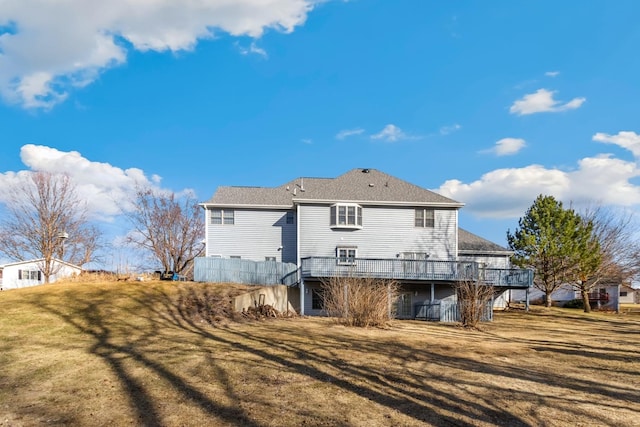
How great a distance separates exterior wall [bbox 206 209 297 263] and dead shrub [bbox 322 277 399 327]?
34.8ft

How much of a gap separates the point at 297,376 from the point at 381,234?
19479 millimetres

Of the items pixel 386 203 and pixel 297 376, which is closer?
pixel 297 376

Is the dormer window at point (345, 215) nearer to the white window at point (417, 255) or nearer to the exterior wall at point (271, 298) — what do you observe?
the white window at point (417, 255)

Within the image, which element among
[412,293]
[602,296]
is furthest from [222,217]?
[602,296]

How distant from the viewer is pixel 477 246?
30562 mm

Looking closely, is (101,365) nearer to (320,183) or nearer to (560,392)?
(560,392)

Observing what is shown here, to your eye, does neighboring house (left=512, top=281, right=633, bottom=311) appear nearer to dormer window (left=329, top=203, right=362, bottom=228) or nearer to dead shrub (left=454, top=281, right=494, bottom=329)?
dormer window (left=329, top=203, right=362, bottom=228)

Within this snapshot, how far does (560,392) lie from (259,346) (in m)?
6.75

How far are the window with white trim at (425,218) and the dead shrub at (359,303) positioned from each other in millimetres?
10512

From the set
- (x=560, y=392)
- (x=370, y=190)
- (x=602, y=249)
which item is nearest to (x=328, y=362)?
(x=560, y=392)

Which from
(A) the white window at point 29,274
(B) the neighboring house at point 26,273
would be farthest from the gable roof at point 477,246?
(A) the white window at point 29,274

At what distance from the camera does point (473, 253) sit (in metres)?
29.9

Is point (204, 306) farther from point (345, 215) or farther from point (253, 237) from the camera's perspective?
point (345, 215)

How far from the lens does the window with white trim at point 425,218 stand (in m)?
27.2
